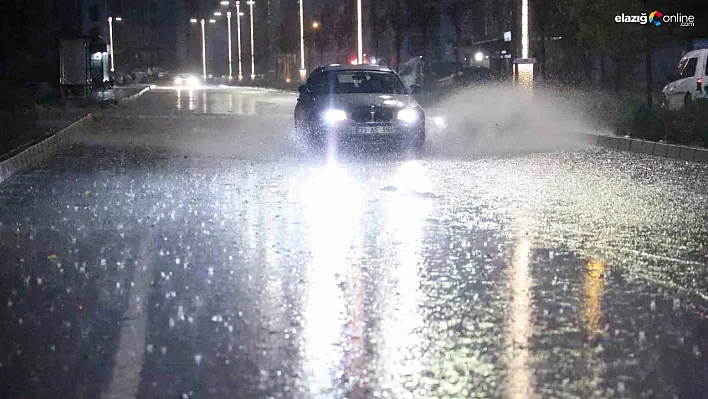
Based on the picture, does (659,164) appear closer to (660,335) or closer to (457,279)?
(457,279)

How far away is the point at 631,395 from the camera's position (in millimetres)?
5402

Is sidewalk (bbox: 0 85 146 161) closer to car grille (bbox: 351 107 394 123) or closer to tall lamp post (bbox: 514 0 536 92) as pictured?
car grille (bbox: 351 107 394 123)

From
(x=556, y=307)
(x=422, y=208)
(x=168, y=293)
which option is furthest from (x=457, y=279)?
(x=422, y=208)

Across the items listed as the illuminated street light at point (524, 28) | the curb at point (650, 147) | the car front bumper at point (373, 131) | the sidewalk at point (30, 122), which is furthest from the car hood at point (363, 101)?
the illuminated street light at point (524, 28)

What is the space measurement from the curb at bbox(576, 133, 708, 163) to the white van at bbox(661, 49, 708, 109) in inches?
294

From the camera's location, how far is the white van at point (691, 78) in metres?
30.9

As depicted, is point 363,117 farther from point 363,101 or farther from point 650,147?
point 650,147

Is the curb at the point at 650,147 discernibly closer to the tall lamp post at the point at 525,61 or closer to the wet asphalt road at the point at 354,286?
the wet asphalt road at the point at 354,286

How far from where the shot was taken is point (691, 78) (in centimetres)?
3161

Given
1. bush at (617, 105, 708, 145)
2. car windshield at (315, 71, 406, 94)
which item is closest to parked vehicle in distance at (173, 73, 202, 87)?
car windshield at (315, 71, 406, 94)

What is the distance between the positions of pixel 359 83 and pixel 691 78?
477 inches

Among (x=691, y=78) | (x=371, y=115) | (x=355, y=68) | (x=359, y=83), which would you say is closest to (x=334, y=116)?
(x=371, y=115)

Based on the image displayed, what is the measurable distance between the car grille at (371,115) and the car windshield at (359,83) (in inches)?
53.4

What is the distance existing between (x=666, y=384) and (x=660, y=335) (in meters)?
1.11
